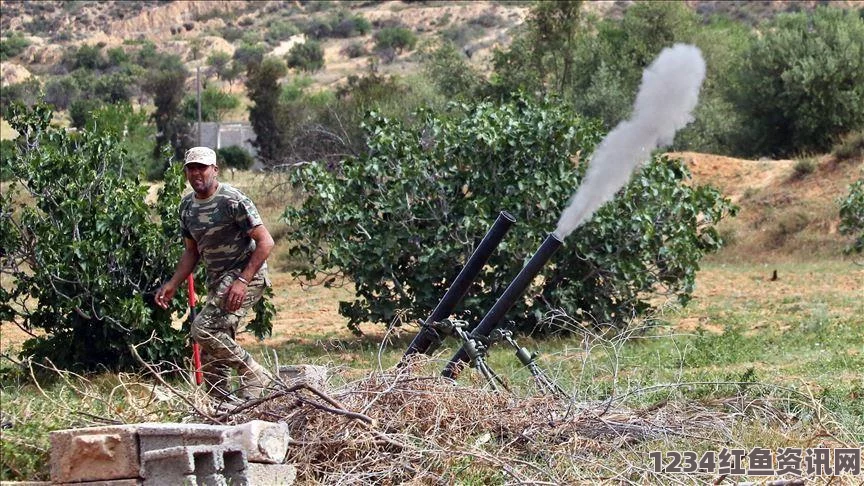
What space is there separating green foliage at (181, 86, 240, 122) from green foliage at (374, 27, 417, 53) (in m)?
12.8

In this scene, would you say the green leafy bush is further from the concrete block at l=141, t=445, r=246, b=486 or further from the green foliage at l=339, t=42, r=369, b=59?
the green foliage at l=339, t=42, r=369, b=59

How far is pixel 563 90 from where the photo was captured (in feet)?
103

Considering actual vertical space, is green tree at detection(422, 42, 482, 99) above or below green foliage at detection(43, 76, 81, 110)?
above

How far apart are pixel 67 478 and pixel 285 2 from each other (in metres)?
82.6

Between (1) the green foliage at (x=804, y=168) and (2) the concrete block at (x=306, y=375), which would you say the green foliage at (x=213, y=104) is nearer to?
(1) the green foliage at (x=804, y=168)

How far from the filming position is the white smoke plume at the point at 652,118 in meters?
7.18

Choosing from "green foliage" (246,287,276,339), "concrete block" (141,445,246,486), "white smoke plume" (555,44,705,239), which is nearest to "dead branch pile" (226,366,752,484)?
"concrete block" (141,445,246,486)

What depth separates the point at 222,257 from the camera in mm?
7328

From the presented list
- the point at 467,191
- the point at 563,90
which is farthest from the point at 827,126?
the point at 467,191

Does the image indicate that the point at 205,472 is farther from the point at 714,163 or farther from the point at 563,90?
the point at 563,90

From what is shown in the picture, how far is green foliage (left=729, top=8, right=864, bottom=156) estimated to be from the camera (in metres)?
27.8

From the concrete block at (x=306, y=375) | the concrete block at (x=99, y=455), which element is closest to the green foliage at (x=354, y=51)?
the concrete block at (x=306, y=375)

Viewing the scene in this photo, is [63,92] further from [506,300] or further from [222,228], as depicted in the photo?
[506,300]

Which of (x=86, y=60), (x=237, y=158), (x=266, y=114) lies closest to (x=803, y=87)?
(x=266, y=114)
